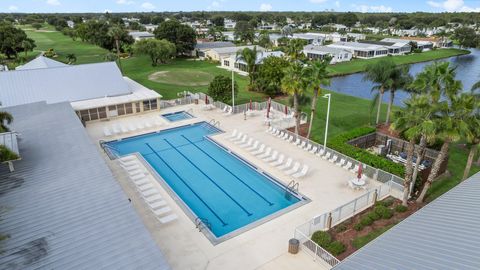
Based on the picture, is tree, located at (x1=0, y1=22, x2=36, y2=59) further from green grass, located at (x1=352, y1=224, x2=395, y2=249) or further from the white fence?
green grass, located at (x1=352, y1=224, x2=395, y2=249)

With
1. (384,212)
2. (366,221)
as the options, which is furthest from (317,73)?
(366,221)

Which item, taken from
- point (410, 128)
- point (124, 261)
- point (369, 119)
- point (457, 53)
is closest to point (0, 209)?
point (124, 261)

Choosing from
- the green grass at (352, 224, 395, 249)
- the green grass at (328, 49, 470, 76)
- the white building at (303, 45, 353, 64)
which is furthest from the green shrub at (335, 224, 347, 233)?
the white building at (303, 45, 353, 64)

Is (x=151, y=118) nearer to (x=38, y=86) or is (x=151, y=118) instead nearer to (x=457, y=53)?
(x=38, y=86)


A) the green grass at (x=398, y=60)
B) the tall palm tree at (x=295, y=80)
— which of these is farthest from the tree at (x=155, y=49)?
the tall palm tree at (x=295, y=80)

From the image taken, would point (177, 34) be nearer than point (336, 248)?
No

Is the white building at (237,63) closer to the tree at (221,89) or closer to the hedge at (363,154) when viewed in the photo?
the tree at (221,89)

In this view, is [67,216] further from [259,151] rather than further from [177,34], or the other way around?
[177,34]
